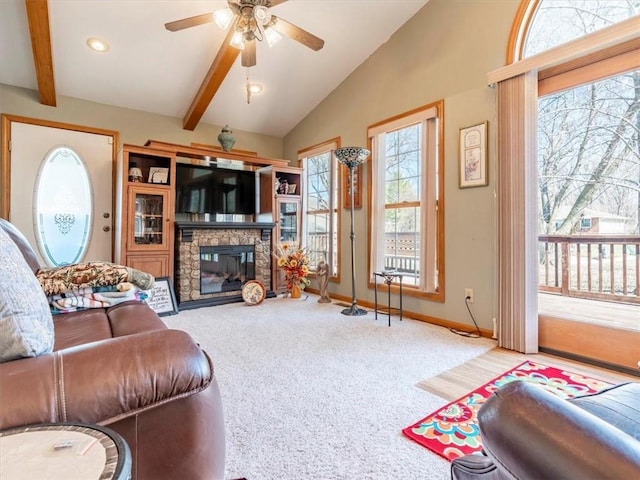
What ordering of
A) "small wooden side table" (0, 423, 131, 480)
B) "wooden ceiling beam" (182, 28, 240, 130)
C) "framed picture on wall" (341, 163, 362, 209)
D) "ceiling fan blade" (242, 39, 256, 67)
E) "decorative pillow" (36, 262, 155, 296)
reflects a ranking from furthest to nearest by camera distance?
"framed picture on wall" (341, 163, 362, 209), "wooden ceiling beam" (182, 28, 240, 130), "ceiling fan blade" (242, 39, 256, 67), "decorative pillow" (36, 262, 155, 296), "small wooden side table" (0, 423, 131, 480)

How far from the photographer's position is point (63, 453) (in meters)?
0.50

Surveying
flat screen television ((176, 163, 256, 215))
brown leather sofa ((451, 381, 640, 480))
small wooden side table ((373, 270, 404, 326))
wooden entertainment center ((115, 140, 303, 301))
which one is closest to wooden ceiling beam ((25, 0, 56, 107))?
wooden entertainment center ((115, 140, 303, 301))

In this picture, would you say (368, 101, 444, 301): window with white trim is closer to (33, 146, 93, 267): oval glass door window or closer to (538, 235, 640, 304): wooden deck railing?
(538, 235, 640, 304): wooden deck railing

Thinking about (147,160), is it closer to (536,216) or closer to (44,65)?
(44,65)

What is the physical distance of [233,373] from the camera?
2105 millimetres

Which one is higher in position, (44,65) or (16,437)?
(44,65)

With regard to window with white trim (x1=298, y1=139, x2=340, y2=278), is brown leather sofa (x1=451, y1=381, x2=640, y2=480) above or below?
below

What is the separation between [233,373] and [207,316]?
1592 mm

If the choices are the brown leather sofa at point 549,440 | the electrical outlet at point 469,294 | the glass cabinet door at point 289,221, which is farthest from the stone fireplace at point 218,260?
the brown leather sofa at point 549,440

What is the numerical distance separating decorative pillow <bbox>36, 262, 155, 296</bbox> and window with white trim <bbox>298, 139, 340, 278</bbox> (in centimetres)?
276

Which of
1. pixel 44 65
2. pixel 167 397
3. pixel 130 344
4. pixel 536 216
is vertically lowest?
pixel 167 397

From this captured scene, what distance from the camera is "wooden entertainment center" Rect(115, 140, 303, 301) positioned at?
3674 millimetres

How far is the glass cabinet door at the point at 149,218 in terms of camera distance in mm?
3744

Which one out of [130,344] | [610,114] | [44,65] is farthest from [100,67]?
[610,114]
